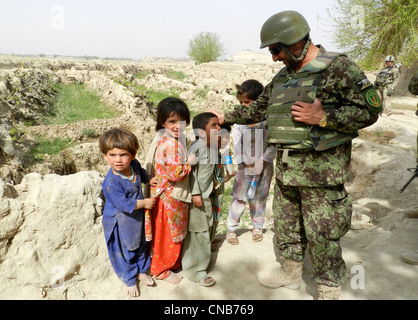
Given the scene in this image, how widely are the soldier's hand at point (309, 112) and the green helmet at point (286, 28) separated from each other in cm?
42

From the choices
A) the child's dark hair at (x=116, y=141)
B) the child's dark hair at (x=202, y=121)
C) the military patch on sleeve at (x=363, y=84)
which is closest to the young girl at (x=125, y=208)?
the child's dark hair at (x=116, y=141)

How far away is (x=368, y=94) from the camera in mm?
1719

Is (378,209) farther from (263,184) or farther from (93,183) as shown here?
(93,183)

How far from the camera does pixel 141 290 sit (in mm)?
2174

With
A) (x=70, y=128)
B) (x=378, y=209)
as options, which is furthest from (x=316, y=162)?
(x=70, y=128)

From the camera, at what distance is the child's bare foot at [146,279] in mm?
2184

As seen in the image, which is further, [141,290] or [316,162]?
[141,290]

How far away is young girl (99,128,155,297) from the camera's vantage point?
6.41 feet

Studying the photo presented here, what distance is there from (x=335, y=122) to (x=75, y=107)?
8.90m

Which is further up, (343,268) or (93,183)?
(93,183)

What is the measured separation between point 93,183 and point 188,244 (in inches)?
38.1

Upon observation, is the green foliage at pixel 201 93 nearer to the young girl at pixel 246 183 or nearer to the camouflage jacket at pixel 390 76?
the camouflage jacket at pixel 390 76

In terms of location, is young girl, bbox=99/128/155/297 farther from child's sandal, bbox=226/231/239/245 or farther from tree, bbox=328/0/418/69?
tree, bbox=328/0/418/69

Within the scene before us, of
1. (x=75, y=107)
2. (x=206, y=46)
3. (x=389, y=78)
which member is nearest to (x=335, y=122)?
(x=389, y=78)
